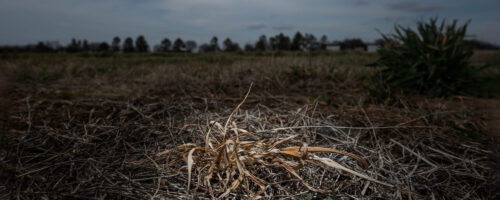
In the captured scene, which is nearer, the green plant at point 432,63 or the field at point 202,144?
the field at point 202,144

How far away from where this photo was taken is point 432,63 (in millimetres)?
2814

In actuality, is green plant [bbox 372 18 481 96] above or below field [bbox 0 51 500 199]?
above

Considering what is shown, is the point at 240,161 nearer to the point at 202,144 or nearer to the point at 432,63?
the point at 202,144

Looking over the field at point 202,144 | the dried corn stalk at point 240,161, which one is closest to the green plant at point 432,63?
the field at point 202,144

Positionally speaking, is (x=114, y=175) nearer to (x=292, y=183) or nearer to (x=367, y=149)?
(x=292, y=183)

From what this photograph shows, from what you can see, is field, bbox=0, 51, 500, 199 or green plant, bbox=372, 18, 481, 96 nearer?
field, bbox=0, 51, 500, 199

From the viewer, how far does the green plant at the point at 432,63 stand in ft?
9.08

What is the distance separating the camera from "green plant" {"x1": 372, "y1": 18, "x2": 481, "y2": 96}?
2768 mm

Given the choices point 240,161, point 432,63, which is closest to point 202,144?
point 240,161

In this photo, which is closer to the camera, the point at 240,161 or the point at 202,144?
the point at 240,161

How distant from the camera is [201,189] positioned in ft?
3.39

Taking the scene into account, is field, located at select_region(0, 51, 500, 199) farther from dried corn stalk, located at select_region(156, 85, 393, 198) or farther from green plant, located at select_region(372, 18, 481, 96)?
green plant, located at select_region(372, 18, 481, 96)

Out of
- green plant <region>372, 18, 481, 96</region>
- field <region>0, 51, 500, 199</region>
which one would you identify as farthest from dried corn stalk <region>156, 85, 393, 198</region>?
green plant <region>372, 18, 481, 96</region>

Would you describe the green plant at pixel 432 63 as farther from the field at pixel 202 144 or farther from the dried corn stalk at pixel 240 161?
the dried corn stalk at pixel 240 161
